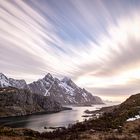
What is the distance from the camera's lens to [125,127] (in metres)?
64.3

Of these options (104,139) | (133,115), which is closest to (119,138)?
(104,139)

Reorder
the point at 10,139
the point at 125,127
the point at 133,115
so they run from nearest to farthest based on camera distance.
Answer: the point at 10,139
the point at 125,127
the point at 133,115

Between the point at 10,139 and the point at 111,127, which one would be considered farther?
the point at 111,127

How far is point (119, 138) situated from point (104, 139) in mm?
2886

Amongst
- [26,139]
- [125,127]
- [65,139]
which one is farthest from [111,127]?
[26,139]

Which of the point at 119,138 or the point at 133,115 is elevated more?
the point at 133,115

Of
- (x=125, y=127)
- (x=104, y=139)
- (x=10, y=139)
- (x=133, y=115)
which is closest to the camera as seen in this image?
(x=10, y=139)

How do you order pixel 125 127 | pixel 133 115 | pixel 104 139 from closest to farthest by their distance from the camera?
pixel 104 139 → pixel 125 127 → pixel 133 115

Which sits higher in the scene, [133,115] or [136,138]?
[133,115]

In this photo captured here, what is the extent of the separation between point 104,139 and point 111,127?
681 inches

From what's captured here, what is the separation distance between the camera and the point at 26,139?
1810 inches

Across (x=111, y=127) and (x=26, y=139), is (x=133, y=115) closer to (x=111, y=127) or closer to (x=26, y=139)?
(x=111, y=127)

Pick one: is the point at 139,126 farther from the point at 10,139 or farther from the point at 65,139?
the point at 10,139

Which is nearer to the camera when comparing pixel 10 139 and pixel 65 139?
pixel 10 139
